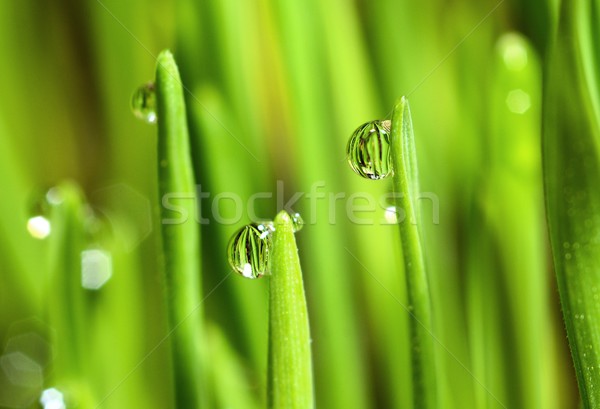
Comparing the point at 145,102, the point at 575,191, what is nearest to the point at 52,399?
the point at 145,102

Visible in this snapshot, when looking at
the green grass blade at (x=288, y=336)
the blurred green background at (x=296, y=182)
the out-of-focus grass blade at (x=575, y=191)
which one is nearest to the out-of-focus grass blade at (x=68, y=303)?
the blurred green background at (x=296, y=182)

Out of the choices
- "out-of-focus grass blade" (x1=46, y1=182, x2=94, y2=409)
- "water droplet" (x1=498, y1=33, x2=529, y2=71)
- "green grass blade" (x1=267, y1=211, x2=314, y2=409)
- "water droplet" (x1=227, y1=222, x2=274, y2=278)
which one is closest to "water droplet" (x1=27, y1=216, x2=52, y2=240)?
"out-of-focus grass blade" (x1=46, y1=182, x2=94, y2=409)

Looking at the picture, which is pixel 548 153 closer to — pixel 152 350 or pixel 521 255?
pixel 521 255

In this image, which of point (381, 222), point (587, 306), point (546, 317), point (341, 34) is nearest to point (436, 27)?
point (341, 34)

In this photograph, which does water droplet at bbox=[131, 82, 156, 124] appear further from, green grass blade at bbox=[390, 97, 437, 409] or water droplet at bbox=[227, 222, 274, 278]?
green grass blade at bbox=[390, 97, 437, 409]

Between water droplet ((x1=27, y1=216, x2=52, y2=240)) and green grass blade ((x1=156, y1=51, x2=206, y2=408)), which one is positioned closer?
green grass blade ((x1=156, y1=51, x2=206, y2=408))

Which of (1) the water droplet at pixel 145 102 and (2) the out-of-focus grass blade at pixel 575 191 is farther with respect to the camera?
(1) the water droplet at pixel 145 102

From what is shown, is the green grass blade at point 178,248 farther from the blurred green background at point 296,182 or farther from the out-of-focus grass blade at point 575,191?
the out-of-focus grass blade at point 575,191
